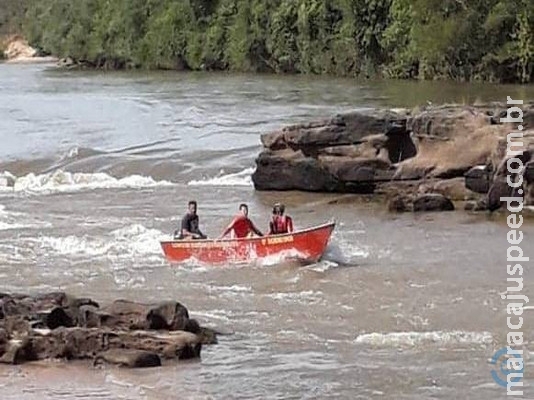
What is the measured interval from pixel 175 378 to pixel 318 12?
73.5 metres

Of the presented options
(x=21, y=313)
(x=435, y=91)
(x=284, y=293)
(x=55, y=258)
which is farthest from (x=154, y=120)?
(x=21, y=313)

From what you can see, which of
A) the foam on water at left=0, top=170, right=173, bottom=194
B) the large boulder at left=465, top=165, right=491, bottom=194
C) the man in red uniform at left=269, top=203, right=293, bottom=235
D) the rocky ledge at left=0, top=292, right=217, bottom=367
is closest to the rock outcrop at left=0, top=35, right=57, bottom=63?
the foam on water at left=0, top=170, right=173, bottom=194

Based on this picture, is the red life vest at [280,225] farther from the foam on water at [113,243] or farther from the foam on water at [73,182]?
the foam on water at [73,182]

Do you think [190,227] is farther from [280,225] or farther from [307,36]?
[307,36]

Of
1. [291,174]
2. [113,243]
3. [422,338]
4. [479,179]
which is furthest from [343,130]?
[422,338]

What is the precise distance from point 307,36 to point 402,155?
56.3m

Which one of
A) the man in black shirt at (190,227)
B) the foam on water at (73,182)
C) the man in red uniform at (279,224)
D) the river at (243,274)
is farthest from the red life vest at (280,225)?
the foam on water at (73,182)

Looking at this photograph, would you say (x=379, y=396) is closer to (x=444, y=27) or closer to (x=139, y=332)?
(x=139, y=332)

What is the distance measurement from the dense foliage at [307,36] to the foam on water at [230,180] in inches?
1320

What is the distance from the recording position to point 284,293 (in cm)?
2031

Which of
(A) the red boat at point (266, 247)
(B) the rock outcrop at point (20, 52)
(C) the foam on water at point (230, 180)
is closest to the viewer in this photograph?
(A) the red boat at point (266, 247)

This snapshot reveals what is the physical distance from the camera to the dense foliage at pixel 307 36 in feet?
223

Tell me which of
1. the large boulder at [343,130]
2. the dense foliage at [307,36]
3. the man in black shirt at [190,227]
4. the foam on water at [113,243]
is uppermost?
the dense foliage at [307,36]

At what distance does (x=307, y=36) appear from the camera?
87.2m
